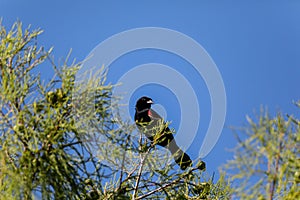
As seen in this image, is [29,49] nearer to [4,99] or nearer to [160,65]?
[4,99]

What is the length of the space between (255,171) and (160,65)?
1239 mm

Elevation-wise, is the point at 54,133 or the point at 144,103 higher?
the point at 144,103

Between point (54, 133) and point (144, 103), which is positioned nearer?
point (54, 133)

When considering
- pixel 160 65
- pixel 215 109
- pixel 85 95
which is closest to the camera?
pixel 85 95

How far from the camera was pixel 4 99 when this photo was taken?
106cm

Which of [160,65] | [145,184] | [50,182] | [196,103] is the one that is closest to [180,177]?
[145,184]

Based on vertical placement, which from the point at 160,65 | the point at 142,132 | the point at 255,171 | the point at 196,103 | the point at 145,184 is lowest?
the point at 255,171

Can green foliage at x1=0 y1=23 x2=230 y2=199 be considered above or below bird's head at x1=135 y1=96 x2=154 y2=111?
below

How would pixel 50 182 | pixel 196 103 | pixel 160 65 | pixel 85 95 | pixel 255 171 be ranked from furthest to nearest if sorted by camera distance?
pixel 160 65 → pixel 196 103 → pixel 85 95 → pixel 50 182 → pixel 255 171

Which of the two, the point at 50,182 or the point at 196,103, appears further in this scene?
the point at 196,103

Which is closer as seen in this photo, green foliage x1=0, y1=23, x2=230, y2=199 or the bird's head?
green foliage x1=0, y1=23, x2=230, y2=199

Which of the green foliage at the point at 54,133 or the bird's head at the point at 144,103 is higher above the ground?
the bird's head at the point at 144,103

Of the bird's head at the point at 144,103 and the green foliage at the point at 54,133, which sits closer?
the green foliage at the point at 54,133

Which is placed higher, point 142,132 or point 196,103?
point 196,103
